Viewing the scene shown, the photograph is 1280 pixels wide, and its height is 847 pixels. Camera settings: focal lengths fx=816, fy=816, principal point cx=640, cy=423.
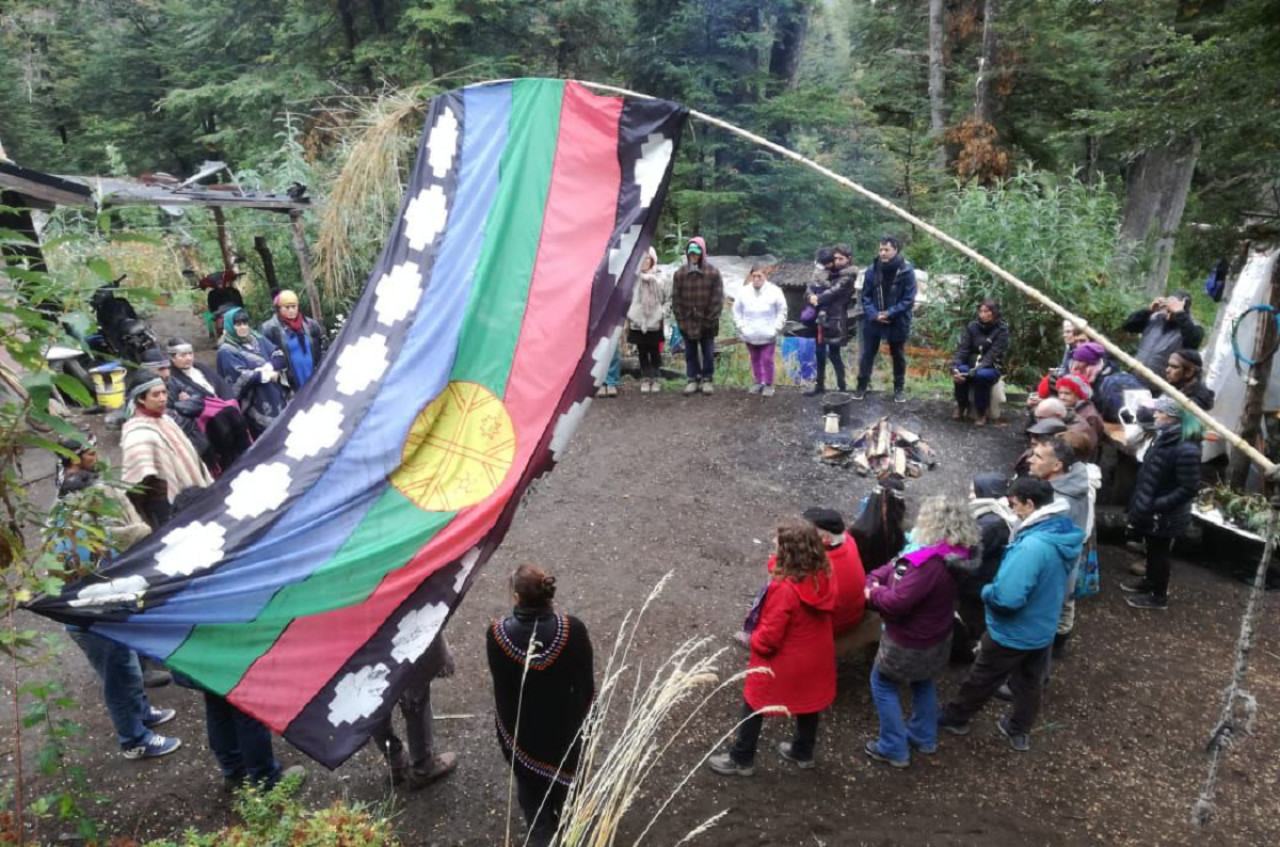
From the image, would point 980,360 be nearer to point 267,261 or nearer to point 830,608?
point 830,608

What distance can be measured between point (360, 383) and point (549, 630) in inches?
64.2

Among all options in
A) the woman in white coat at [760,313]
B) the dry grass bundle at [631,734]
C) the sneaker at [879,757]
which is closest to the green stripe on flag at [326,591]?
the dry grass bundle at [631,734]

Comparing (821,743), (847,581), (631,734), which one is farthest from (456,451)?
(821,743)

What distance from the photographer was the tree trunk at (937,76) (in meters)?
18.1

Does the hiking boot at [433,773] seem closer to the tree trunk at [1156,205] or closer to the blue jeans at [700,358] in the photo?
the blue jeans at [700,358]

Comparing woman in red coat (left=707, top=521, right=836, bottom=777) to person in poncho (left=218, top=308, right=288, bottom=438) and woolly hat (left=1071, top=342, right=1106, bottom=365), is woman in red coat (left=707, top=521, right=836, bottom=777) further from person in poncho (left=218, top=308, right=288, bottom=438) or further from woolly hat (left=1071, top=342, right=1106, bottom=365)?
person in poncho (left=218, top=308, right=288, bottom=438)

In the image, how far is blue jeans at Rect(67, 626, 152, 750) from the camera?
4.57 metres

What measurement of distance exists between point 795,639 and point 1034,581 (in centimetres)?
134

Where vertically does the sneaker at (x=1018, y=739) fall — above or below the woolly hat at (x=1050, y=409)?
below

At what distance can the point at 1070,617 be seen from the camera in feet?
18.6

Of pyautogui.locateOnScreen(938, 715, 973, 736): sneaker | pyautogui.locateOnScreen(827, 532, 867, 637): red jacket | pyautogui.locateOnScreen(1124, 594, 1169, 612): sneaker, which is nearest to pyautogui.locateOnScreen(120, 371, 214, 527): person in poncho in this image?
pyautogui.locateOnScreen(827, 532, 867, 637): red jacket

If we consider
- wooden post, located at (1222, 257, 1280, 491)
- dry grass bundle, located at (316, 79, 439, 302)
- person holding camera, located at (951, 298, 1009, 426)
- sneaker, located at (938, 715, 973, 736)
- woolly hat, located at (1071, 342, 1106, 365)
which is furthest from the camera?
person holding camera, located at (951, 298, 1009, 426)

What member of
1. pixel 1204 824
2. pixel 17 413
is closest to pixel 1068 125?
pixel 1204 824

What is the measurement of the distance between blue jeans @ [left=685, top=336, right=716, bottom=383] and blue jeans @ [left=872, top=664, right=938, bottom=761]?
20.9 feet
